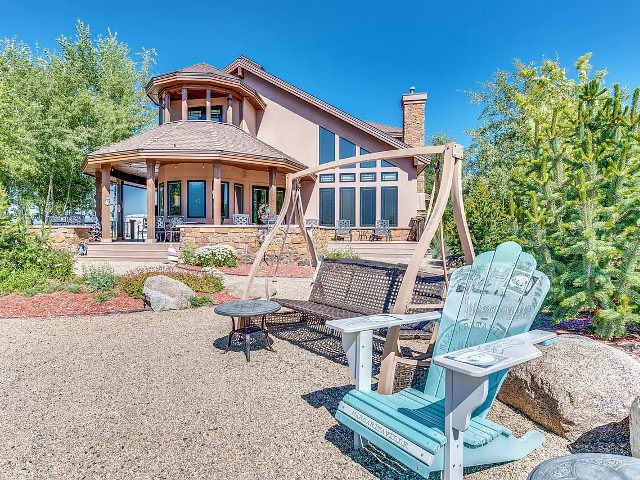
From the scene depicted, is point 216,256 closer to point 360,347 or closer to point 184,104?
point 184,104

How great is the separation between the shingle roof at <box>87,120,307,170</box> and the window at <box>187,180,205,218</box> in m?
2.14

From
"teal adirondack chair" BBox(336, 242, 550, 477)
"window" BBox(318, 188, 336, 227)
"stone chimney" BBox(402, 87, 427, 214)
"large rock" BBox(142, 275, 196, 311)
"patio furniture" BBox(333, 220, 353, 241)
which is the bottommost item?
"large rock" BBox(142, 275, 196, 311)

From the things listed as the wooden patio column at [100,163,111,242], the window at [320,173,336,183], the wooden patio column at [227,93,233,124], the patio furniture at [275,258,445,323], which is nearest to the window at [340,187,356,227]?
the window at [320,173,336,183]

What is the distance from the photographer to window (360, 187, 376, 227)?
18125mm

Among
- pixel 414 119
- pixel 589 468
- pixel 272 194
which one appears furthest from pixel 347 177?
pixel 589 468

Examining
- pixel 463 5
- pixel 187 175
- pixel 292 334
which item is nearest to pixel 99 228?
pixel 187 175

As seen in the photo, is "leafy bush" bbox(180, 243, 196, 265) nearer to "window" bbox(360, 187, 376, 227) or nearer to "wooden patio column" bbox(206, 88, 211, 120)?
"wooden patio column" bbox(206, 88, 211, 120)

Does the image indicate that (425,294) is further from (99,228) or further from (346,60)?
(346,60)

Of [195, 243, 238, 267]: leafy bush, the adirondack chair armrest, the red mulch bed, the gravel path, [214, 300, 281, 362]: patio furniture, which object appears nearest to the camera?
the gravel path

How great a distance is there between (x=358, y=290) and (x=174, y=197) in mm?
14536

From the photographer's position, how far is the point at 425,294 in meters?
3.92

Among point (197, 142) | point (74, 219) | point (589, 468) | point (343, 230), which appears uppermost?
point (197, 142)

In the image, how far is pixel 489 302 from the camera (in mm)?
2641

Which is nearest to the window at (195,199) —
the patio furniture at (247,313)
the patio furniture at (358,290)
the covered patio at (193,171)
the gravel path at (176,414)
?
the covered patio at (193,171)
